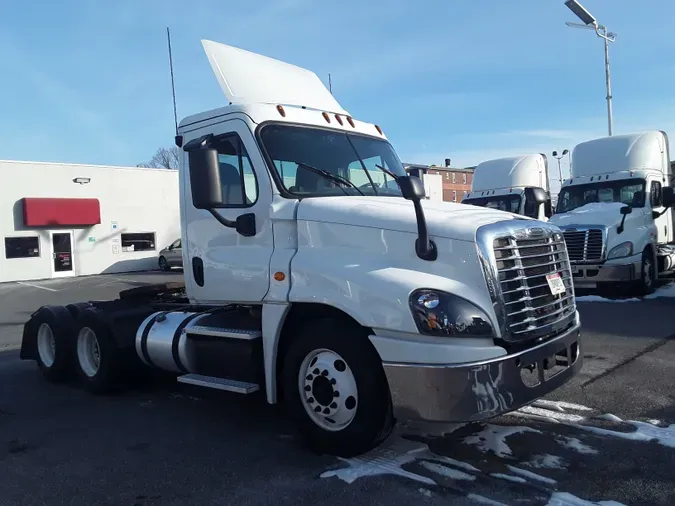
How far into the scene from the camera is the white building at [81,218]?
1061 inches

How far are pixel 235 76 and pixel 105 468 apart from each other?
363 cm

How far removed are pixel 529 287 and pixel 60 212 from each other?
89.8 feet

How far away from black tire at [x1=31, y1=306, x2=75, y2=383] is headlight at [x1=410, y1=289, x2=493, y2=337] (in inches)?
192

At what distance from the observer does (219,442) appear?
198 inches

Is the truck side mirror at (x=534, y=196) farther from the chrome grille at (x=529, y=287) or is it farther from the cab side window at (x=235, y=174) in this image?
the cab side window at (x=235, y=174)

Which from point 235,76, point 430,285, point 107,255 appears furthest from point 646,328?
point 107,255

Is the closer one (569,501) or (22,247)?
(569,501)

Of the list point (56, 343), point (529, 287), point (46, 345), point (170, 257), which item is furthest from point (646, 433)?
point (170, 257)

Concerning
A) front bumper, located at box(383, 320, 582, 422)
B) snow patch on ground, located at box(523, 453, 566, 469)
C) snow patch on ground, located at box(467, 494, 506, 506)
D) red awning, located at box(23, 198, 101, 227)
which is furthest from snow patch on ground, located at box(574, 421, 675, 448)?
red awning, located at box(23, 198, 101, 227)

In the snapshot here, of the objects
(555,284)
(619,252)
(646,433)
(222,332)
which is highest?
(555,284)

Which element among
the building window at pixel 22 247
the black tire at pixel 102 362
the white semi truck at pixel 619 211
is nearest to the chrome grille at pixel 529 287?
the black tire at pixel 102 362

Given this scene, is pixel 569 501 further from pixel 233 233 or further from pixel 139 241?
pixel 139 241

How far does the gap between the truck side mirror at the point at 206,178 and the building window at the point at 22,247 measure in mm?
25748

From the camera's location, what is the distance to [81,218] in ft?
93.3
